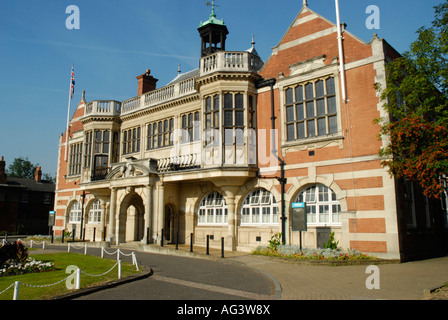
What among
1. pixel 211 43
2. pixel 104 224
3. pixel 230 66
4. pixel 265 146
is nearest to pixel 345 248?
pixel 265 146

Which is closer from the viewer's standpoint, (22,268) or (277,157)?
(22,268)

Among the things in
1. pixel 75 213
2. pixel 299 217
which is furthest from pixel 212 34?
pixel 75 213

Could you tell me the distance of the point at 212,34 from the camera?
25.2m

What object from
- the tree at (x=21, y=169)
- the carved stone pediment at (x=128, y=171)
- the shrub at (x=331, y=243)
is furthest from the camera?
the tree at (x=21, y=169)

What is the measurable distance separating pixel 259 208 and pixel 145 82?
1650 centimetres

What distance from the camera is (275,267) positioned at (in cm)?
1387

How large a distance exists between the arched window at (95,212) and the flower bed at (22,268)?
663 inches

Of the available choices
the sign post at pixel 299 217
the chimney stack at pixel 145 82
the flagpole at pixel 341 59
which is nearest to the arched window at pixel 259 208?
the sign post at pixel 299 217

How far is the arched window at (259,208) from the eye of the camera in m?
19.3

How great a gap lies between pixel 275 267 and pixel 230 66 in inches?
466

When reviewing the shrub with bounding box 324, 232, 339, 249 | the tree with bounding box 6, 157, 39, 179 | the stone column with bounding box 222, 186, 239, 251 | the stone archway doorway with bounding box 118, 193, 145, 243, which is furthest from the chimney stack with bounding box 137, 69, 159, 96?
the tree with bounding box 6, 157, 39, 179

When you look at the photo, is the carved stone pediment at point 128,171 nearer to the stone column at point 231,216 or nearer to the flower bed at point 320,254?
the stone column at point 231,216

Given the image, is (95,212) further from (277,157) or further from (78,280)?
(78,280)

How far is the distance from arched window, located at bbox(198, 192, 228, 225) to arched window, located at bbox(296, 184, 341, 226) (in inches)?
220
